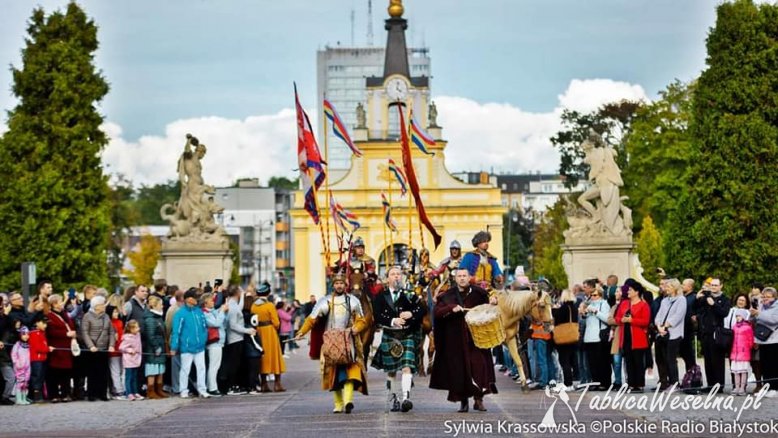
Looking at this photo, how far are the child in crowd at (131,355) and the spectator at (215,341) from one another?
115cm

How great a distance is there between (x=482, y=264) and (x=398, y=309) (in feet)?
8.99

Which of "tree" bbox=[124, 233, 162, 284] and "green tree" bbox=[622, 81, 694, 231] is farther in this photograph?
"tree" bbox=[124, 233, 162, 284]

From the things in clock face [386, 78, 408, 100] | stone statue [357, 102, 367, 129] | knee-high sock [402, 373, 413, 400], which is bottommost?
knee-high sock [402, 373, 413, 400]

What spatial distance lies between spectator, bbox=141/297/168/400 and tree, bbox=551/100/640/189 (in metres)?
60.9

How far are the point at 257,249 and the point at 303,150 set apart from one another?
125660 mm

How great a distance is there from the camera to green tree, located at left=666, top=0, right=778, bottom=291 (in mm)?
42250

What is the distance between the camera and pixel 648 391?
982 inches

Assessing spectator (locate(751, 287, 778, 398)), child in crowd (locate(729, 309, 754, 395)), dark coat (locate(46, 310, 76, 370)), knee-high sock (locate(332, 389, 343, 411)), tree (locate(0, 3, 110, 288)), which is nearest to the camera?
knee-high sock (locate(332, 389, 343, 411))

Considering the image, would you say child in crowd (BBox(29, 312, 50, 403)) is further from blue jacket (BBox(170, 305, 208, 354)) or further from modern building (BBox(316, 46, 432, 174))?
modern building (BBox(316, 46, 432, 174))

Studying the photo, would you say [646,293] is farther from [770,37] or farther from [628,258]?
[770,37]

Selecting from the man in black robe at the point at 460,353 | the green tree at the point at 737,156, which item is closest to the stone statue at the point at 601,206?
the green tree at the point at 737,156

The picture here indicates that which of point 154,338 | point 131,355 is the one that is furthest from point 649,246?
point 131,355

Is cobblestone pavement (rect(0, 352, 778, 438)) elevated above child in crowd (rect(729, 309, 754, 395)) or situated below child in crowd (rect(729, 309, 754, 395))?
below

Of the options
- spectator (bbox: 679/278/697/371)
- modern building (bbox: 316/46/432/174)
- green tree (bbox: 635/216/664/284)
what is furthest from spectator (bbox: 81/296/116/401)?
modern building (bbox: 316/46/432/174)
